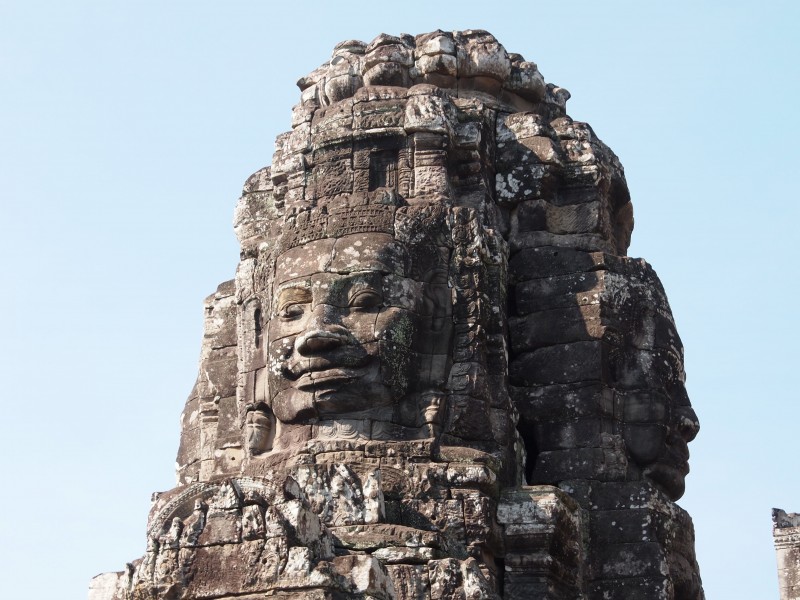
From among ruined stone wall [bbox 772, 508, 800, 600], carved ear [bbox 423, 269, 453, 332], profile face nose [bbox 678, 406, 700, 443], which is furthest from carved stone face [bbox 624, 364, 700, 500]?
ruined stone wall [bbox 772, 508, 800, 600]

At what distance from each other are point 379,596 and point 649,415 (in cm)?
514

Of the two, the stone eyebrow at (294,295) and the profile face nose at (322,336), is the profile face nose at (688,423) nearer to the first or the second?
the profile face nose at (322,336)

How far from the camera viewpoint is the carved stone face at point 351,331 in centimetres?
1539

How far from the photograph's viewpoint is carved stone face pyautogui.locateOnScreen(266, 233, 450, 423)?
15.4m

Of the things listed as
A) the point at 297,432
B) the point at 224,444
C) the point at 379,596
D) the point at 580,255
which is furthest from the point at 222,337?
the point at 379,596

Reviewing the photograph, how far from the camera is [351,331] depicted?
1551 centimetres

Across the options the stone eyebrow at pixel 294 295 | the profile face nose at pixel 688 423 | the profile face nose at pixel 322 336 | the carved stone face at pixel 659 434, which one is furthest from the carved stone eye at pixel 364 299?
the profile face nose at pixel 688 423

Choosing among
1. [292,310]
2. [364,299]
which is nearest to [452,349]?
[364,299]

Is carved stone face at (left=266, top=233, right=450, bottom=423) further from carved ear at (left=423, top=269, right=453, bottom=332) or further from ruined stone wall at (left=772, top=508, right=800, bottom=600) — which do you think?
ruined stone wall at (left=772, top=508, right=800, bottom=600)

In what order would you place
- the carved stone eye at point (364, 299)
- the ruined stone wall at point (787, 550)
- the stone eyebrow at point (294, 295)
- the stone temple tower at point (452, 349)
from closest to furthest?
the stone temple tower at point (452, 349) < the carved stone eye at point (364, 299) < the stone eyebrow at point (294, 295) < the ruined stone wall at point (787, 550)

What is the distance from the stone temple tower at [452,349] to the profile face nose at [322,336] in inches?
0.9

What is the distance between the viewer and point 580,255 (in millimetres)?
17000

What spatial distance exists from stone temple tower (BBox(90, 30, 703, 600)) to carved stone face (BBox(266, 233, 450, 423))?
20 mm

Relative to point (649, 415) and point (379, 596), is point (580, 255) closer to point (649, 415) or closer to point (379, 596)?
point (649, 415)
